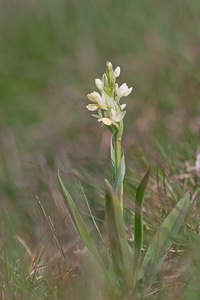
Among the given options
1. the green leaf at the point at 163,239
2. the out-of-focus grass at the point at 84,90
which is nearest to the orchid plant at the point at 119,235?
the green leaf at the point at 163,239

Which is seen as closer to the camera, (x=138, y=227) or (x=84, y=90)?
(x=138, y=227)

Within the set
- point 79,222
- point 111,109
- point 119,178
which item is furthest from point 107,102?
point 79,222

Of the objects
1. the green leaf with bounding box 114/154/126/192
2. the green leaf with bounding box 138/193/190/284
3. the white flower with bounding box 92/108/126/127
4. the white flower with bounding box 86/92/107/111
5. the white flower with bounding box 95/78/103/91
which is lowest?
the green leaf with bounding box 138/193/190/284

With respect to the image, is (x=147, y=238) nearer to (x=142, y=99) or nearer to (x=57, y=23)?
(x=142, y=99)

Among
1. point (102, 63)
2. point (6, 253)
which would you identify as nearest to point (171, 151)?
point (6, 253)

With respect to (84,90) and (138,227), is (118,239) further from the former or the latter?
(84,90)

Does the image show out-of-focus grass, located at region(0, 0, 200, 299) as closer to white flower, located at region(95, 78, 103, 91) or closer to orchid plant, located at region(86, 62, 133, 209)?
orchid plant, located at region(86, 62, 133, 209)

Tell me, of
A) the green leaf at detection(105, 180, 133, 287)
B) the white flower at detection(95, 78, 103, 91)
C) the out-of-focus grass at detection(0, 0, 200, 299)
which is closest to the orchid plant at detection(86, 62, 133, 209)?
the white flower at detection(95, 78, 103, 91)
